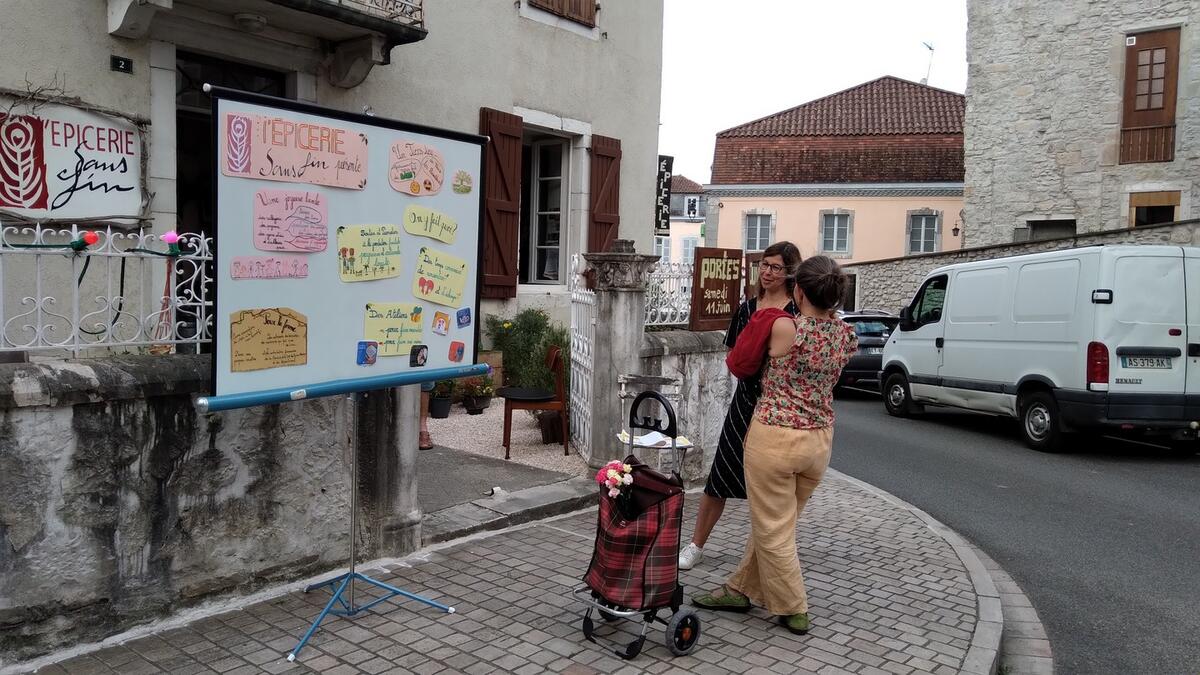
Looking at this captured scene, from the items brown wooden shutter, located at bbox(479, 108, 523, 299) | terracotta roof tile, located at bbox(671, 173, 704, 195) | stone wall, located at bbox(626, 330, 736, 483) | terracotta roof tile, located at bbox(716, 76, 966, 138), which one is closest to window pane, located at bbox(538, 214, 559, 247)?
brown wooden shutter, located at bbox(479, 108, 523, 299)

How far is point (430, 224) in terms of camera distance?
172 inches

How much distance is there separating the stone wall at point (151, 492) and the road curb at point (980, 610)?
315cm

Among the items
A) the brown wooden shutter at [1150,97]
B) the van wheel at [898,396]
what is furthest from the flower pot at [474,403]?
the brown wooden shutter at [1150,97]

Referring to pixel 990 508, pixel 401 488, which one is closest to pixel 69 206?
pixel 401 488

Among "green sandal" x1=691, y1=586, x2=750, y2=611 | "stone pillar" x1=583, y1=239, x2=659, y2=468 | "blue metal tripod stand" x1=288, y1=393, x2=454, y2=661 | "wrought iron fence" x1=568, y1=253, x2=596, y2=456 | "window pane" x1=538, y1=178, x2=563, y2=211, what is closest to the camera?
"blue metal tripod stand" x1=288, y1=393, x2=454, y2=661

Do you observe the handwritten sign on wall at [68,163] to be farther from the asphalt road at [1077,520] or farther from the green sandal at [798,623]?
the asphalt road at [1077,520]

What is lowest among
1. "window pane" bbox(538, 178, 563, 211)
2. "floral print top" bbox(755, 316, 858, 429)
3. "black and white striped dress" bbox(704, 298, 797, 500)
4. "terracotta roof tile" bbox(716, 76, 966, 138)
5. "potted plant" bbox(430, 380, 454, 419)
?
"potted plant" bbox(430, 380, 454, 419)

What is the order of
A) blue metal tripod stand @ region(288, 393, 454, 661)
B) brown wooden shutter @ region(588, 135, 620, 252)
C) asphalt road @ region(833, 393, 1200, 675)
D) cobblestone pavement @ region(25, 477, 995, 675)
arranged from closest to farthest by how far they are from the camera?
cobblestone pavement @ region(25, 477, 995, 675)
blue metal tripod stand @ region(288, 393, 454, 661)
asphalt road @ region(833, 393, 1200, 675)
brown wooden shutter @ region(588, 135, 620, 252)

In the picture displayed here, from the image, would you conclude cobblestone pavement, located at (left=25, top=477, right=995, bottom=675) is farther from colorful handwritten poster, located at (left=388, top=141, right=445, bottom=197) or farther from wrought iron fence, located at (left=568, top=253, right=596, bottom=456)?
colorful handwritten poster, located at (left=388, top=141, right=445, bottom=197)

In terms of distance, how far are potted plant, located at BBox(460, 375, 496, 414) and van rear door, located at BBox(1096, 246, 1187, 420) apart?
662cm

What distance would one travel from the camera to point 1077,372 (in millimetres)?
9648

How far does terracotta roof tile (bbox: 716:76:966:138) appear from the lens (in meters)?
30.8

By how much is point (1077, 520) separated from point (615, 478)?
5020 millimetres

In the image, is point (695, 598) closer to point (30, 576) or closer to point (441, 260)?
point (441, 260)
